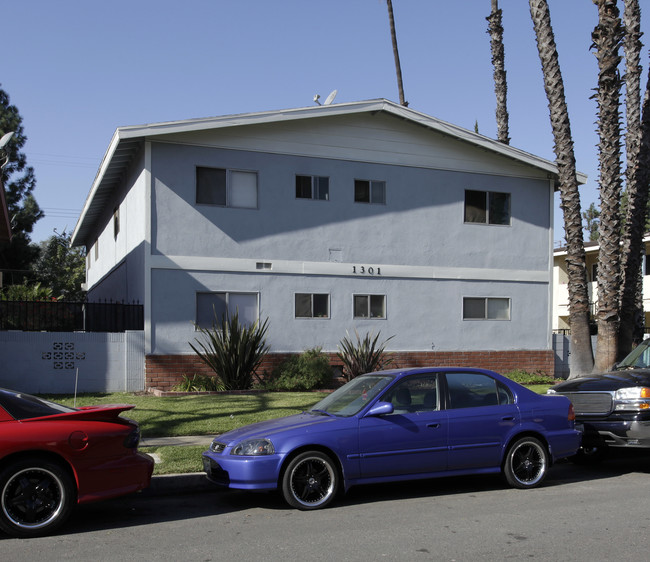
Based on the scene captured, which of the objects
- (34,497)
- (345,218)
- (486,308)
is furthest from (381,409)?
(486,308)

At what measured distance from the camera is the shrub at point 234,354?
16297mm

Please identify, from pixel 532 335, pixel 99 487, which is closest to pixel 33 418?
pixel 99 487

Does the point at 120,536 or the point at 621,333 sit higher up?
the point at 621,333

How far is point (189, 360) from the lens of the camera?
17.1 meters

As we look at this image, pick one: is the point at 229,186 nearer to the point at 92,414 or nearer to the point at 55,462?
the point at 92,414

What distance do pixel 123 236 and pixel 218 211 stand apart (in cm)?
398

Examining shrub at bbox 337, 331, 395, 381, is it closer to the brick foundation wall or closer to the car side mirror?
the brick foundation wall

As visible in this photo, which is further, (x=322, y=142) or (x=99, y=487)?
(x=322, y=142)

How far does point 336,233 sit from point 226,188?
123 inches

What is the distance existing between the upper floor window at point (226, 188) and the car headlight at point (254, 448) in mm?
11149

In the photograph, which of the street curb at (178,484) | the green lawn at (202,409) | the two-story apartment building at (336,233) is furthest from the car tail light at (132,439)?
the two-story apartment building at (336,233)

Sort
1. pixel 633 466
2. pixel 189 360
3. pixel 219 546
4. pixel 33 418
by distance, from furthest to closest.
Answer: pixel 189 360 < pixel 633 466 < pixel 33 418 < pixel 219 546

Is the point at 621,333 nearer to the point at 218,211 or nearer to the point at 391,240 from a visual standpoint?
the point at 391,240

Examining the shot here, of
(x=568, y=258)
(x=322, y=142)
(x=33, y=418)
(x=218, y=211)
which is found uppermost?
(x=322, y=142)
